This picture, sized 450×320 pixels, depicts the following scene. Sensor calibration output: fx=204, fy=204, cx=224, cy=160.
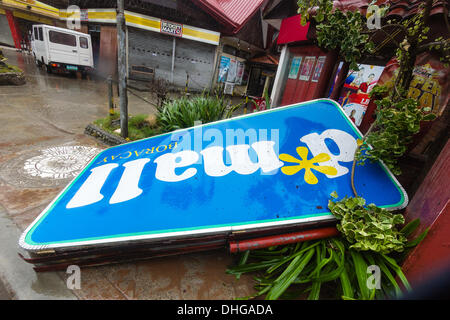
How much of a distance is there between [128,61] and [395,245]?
11.8 m

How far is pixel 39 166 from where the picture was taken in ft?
9.29

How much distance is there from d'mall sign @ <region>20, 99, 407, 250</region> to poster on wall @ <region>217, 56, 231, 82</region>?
10626 mm

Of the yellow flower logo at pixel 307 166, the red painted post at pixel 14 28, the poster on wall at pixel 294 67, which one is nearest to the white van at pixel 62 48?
the poster on wall at pixel 294 67

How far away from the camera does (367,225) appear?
4.79ft

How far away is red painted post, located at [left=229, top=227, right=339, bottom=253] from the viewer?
1479 millimetres

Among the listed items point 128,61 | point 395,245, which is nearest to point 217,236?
point 395,245

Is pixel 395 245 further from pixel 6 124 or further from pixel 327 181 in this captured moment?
pixel 6 124

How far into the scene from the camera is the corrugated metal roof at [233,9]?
9680 millimetres

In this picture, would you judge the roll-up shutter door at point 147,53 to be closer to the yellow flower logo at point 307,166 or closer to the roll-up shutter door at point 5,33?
the yellow flower logo at point 307,166

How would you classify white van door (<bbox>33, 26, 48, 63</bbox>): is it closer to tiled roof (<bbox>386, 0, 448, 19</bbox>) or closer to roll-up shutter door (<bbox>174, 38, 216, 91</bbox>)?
roll-up shutter door (<bbox>174, 38, 216, 91</bbox>)

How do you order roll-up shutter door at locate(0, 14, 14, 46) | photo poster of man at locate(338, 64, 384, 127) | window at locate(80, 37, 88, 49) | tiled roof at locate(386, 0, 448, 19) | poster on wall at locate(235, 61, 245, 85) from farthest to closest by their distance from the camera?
roll-up shutter door at locate(0, 14, 14, 46) < poster on wall at locate(235, 61, 245, 85) < window at locate(80, 37, 88, 49) < photo poster of man at locate(338, 64, 384, 127) < tiled roof at locate(386, 0, 448, 19)

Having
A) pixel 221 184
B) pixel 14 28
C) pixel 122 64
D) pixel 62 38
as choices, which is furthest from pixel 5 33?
pixel 221 184

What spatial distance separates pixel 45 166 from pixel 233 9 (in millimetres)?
11793

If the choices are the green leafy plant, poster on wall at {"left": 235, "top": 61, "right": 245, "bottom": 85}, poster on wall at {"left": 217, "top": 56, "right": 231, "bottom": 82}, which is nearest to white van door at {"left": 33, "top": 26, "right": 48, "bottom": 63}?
poster on wall at {"left": 217, "top": 56, "right": 231, "bottom": 82}
